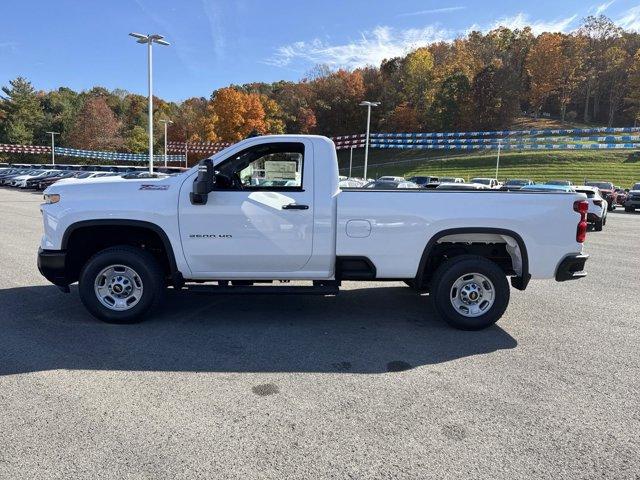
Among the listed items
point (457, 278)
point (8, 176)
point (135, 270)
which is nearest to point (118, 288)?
point (135, 270)

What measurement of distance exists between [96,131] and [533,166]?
207 ft

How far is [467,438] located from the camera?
3.14m

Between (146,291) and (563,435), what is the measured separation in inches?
158

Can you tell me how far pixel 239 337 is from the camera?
194 inches

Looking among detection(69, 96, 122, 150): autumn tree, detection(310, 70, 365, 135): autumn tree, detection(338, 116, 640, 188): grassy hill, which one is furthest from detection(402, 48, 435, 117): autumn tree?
detection(69, 96, 122, 150): autumn tree

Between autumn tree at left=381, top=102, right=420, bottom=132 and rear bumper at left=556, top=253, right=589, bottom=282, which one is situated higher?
autumn tree at left=381, top=102, right=420, bottom=132

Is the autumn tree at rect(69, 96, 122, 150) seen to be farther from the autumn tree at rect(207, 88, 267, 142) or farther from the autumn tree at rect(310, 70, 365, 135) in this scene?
the autumn tree at rect(310, 70, 365, 135)

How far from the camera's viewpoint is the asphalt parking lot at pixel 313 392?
288 centimetres

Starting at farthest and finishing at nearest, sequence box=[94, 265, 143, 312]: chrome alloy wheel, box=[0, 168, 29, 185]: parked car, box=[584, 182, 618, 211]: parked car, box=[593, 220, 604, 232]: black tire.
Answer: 1. box=[0, 168, 29, 185]: parked car
2. box=[584, 182, 618, 211]: parked car
3. box=[593, 220, 604, 232]: black tire
4. box=[94, 265, 143, 312]: chrome alloy wheel

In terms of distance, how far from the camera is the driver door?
4965 millimetres

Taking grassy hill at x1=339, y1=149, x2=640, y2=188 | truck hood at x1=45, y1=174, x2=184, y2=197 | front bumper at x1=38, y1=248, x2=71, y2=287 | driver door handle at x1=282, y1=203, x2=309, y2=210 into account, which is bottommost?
front bumper at x1=38, y1=248, x2=71, y2=287

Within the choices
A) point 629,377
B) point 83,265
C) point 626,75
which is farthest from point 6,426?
point 626,75

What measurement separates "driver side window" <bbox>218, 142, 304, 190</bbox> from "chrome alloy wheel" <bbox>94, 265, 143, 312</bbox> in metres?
1.49

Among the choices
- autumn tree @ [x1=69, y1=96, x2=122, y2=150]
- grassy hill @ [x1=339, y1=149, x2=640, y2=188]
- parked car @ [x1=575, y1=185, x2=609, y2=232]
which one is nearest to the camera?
parked car @ [x1=575, y1=185, x2=609, y2=232]
